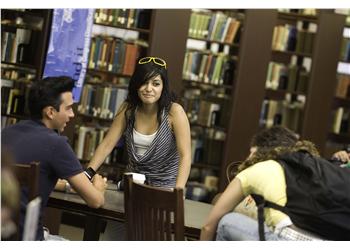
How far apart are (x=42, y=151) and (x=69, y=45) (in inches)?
113

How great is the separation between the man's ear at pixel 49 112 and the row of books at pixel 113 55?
4419mm

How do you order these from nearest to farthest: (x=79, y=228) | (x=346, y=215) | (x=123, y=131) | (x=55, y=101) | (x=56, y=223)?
(x=346, y=215), (x=55, y=101), (x=123, y=131), (x=56, y=223), (x=79, y=228)

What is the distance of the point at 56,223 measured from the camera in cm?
638

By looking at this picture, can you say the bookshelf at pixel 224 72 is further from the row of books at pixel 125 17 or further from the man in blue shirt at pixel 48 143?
the man in blue shirt at pixel 48 143

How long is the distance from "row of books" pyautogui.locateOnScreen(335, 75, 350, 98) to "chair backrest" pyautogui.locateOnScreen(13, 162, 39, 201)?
21.5 ft

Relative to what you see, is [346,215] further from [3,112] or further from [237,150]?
[237,150]

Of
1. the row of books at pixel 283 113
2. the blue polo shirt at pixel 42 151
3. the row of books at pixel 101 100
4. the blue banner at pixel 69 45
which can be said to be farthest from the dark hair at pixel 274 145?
the row of books at pixel 283 113

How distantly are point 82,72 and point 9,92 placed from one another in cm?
133

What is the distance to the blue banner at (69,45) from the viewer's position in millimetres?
6340

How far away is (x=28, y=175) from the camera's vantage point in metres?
3.28

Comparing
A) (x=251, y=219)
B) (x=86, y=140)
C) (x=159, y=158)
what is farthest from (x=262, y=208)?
(x=86, y=140)

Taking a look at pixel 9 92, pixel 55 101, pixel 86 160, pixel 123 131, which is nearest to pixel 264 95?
pixel 86 160

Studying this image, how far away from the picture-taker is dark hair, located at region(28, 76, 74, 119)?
12.1 feet

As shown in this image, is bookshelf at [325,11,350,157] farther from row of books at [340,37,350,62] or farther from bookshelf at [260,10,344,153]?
bookshelf at [260,10,344,153]
